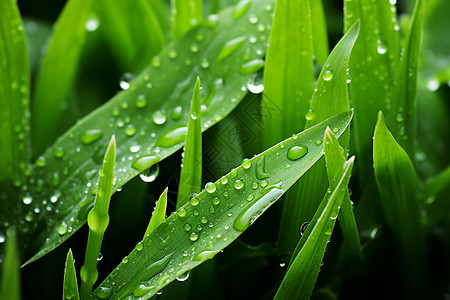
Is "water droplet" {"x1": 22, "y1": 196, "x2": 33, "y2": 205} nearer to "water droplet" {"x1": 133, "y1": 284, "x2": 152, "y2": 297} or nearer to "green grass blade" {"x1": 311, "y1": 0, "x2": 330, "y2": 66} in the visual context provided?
"water droplet" {"x1": 133, "y1": 284, "x2": 152, "y2": 297}

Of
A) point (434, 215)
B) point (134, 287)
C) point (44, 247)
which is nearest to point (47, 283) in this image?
point (44, 247)

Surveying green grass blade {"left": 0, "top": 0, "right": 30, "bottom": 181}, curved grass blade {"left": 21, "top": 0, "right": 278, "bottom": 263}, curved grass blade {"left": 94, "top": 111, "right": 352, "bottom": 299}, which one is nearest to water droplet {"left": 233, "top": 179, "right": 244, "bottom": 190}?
curved grass blade {"left": 94, "top": 111, "right": 352, "bottom": 299}

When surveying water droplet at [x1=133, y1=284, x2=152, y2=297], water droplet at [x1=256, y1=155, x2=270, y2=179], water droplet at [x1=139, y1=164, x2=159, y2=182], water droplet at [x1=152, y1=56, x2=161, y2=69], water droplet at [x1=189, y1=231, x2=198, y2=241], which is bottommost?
water droplet at [x1=133, y1=284, x2=152, y2=297]

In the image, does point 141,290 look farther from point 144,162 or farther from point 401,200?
point 401,200

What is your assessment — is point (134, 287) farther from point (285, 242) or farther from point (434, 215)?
point (434, 215)

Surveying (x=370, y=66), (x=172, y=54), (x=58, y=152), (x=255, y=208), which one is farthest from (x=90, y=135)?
(x=370, y=66)

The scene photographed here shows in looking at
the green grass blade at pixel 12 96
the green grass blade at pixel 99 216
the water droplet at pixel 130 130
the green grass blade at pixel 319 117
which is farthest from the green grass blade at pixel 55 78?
the green grass blade at pixel 319 117
